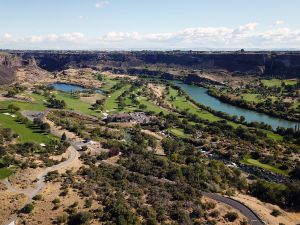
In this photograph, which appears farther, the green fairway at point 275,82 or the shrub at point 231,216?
the green fairway at point 275,82

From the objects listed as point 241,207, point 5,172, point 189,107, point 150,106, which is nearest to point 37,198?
point 5,172

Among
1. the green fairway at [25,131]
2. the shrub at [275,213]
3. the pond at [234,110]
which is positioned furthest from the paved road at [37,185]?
the pond at [234,110]

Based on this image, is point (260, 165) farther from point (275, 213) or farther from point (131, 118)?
Result: point (131, 118)

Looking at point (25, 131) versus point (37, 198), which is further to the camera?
point (25, 131)

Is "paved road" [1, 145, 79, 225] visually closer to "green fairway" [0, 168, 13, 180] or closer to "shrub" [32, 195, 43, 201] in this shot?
"shrub" [32, 195, 43, 201]

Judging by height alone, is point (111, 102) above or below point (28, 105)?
below

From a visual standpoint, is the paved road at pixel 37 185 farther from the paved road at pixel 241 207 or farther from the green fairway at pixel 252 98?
the green fairway at pixel 252 98
